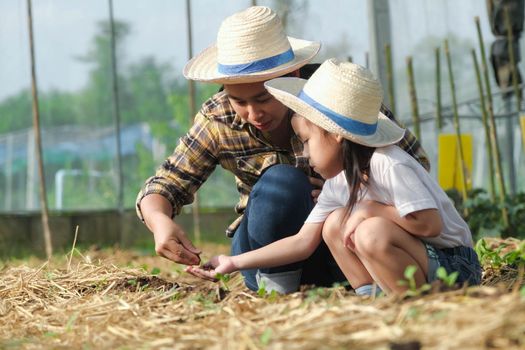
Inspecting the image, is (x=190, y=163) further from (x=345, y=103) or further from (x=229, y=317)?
(x=229, y=317)

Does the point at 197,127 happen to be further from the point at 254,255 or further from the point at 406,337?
the point at 406,337

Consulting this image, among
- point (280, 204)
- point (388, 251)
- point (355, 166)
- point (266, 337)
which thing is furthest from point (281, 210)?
point (266, 337)

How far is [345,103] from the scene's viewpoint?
127 inches

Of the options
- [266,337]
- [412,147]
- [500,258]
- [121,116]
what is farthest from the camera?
[121,116]

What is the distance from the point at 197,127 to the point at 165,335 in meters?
1.46

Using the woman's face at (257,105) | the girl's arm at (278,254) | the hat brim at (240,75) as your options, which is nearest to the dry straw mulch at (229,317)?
the girl's arm at (278,254)

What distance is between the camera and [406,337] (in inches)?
89.4

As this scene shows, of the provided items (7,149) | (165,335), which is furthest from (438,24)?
(165,335)

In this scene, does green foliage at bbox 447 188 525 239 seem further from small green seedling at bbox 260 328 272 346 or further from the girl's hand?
Result: small green seedling at bbox 260 328 272 346

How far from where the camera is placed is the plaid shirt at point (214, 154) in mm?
3958

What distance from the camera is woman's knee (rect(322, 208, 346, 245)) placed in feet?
10.9

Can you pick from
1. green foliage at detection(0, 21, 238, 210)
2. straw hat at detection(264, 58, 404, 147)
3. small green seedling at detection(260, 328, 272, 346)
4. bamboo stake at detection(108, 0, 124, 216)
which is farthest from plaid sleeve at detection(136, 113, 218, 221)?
green foliage at detection(0, 21, 238, 210)

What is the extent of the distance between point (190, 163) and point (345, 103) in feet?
3.23

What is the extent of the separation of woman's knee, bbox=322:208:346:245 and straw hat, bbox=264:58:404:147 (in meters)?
0.25
